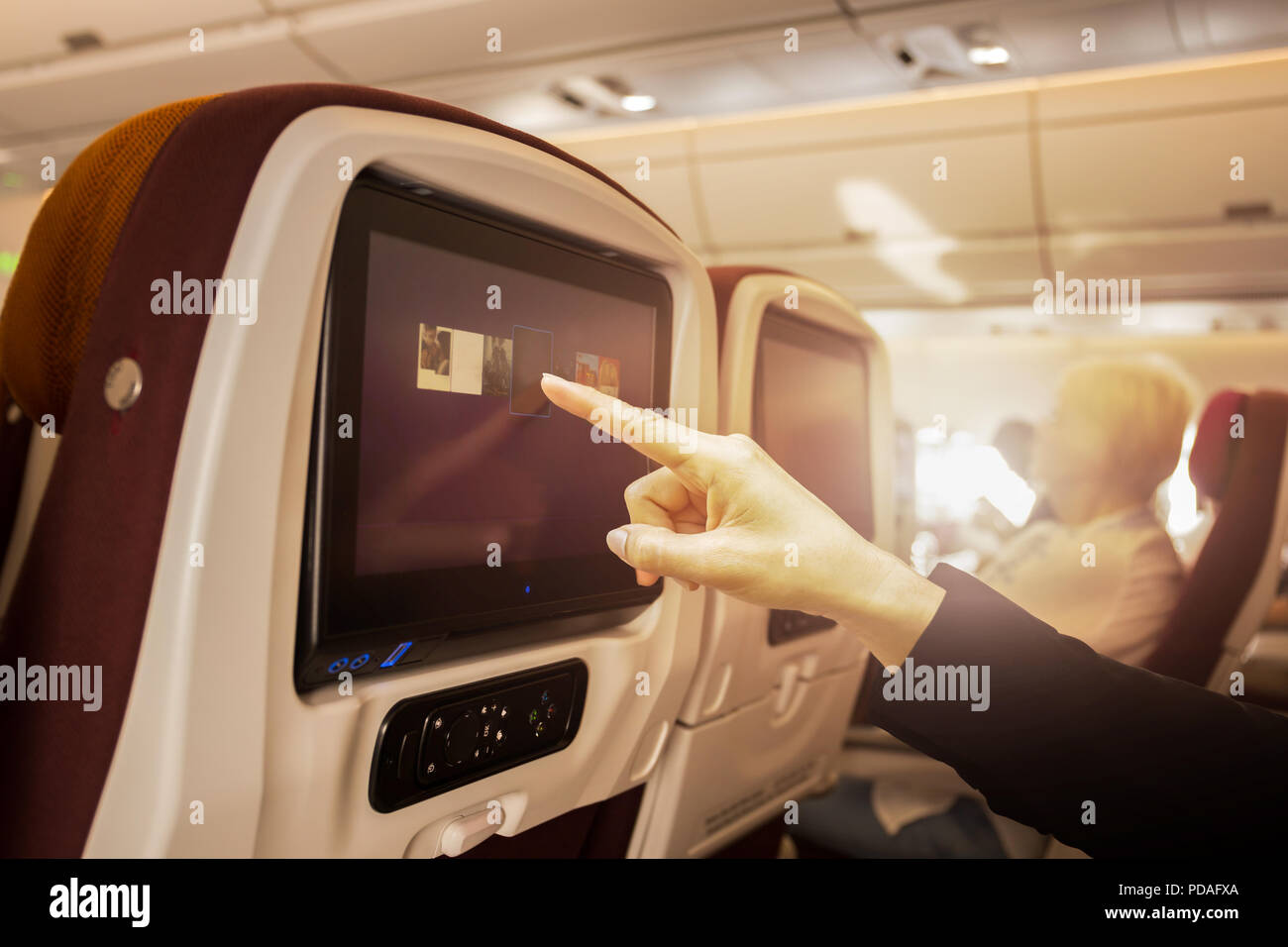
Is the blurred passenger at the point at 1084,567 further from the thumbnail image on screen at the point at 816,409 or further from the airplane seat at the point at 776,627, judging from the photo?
the thumbnail image on screen at the point at 816,409

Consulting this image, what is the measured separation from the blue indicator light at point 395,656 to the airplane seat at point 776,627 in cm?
58

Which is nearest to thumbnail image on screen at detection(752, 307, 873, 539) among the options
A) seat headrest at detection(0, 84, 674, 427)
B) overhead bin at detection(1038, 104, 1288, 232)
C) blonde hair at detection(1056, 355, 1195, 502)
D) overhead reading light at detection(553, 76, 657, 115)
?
seat headrest at detection(0, 84, 674, 427)

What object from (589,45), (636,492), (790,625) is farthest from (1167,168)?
(636,492)

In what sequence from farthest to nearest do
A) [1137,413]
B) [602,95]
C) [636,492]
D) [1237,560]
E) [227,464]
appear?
[602,95]
[1137,413]
[1237,560]
[636,492]
[227,464]

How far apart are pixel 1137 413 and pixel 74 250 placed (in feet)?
8.60

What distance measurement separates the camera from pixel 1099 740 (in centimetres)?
81

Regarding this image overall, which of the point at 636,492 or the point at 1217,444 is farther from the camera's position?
the point at 1217,444

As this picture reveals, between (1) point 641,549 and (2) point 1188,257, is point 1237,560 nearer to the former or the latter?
(1) point 641,549

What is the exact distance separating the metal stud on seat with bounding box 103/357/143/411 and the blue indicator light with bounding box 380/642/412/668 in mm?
301

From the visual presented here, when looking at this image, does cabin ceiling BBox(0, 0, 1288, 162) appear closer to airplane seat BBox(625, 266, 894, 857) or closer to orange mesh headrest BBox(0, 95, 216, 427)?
airplane seat BBox(625, 266, 894, 857)

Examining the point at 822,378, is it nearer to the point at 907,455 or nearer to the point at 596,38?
the point at 596,38

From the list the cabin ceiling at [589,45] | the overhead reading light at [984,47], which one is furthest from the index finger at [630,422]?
the overhead reading light at [984,47]

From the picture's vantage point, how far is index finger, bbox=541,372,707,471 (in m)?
0.69

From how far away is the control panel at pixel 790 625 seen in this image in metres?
1.48
